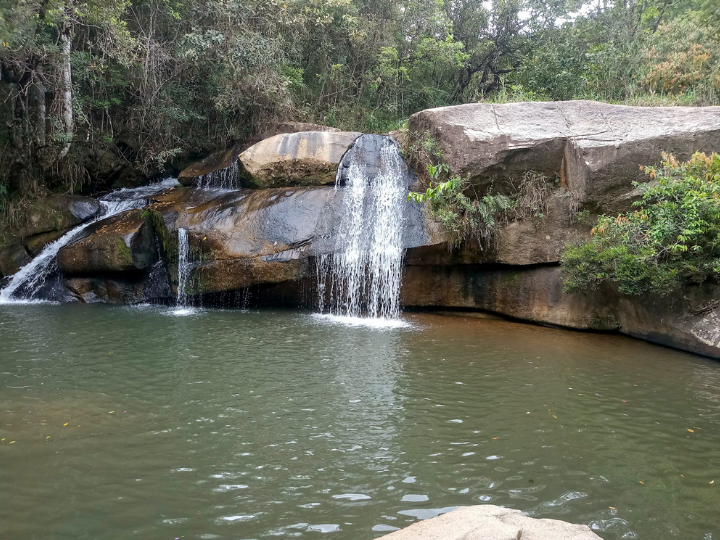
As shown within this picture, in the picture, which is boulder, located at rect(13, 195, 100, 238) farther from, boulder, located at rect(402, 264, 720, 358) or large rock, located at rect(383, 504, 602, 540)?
large rock, located at rect(383, 504, 602, 540)

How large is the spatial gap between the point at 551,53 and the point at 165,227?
11.5 meters

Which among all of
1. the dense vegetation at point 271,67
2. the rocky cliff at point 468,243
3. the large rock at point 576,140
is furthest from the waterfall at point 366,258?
the dense vegetation at point 271,67

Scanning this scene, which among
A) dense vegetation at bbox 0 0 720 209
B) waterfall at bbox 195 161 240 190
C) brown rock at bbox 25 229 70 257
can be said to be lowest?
brown rock at bbox 25 229 70 257

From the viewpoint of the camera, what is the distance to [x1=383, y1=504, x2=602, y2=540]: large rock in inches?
106

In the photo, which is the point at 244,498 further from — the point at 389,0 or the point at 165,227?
the point at 389,0

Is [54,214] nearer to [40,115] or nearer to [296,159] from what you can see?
[40,115]

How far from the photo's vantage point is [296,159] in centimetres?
1253

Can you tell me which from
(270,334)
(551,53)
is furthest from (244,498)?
(551,53)

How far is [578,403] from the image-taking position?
19.5 ft

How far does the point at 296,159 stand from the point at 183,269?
356 cm

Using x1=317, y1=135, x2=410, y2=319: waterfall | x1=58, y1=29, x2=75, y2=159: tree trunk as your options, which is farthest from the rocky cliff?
x1=58, y1=29, x2=75, y2=159: tree trunk

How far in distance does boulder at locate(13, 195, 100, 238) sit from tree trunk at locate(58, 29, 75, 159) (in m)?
1.43

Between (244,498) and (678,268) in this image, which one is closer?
(244,498)

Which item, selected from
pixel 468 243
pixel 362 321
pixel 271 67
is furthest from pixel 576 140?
pixel 271 67
